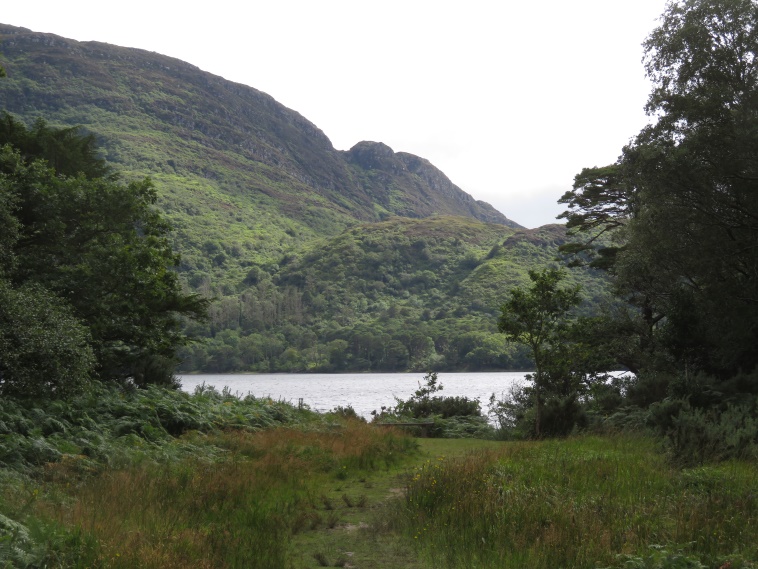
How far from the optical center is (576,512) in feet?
24.7

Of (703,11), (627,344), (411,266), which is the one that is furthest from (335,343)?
(703,11)

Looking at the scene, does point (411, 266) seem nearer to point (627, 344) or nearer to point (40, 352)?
point (627, 344)

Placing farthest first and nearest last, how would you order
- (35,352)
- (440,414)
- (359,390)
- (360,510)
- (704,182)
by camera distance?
(359,390)
(440,414)
(704,182)
(35,352)
(360,510)

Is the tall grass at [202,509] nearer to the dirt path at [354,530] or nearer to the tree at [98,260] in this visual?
the dirt path at [354,530]

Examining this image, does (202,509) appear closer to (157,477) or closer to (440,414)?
(157,477)

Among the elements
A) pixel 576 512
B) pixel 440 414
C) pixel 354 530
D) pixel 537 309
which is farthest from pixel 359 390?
pixel 576 512

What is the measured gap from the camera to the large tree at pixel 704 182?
66.2 ft

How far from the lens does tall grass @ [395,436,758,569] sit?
6.53 m

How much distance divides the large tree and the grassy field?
33.6 ft

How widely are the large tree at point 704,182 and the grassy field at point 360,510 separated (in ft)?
33.6

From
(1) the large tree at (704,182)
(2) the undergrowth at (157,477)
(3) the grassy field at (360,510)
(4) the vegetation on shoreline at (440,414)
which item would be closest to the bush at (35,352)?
(4) the vegetation on shoreline at (440,414)

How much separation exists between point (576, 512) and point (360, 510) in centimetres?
356

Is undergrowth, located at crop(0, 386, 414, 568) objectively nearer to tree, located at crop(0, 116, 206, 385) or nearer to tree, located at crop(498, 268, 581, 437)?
tree, located at crop(0, 116, 206, 385)

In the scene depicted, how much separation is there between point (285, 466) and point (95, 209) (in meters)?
14.7
